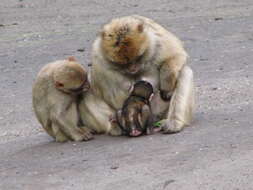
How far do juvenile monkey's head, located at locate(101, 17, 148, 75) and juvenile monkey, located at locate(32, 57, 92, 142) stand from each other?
0.68m

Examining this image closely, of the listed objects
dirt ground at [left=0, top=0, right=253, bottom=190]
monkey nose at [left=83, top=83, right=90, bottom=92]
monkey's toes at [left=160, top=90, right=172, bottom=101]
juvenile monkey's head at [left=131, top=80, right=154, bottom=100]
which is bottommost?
dirt ground at [left=0, top=0, right=253, bottom=190]

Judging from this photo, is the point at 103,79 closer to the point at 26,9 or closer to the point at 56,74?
the point at 56,74

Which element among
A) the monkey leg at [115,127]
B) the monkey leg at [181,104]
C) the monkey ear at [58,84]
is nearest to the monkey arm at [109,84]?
the monkey leg at [115,127]

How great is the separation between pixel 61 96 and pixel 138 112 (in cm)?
104

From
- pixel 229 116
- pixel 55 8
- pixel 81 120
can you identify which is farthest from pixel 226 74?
pixel 55 8

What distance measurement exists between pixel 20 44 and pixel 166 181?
417 inches

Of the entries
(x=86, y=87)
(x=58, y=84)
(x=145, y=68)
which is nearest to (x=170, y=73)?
(x=145, y=68)

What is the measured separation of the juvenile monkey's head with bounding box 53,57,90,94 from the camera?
9.61 m

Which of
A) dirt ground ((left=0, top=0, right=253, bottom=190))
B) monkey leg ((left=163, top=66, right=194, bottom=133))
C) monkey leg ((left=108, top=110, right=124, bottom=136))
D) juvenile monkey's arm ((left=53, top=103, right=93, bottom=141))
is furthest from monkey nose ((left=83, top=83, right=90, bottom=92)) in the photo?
monkey leg ((left=163, top=66, right=194, bottom=133))

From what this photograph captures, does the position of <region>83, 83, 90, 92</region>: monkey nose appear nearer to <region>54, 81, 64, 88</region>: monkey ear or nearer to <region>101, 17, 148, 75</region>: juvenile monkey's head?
<region>54, 81, 64, 88</region>: monkey ear

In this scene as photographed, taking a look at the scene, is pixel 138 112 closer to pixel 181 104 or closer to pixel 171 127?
pixel 171 127

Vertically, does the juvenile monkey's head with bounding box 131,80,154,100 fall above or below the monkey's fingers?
above

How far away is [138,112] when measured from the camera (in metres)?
9.39

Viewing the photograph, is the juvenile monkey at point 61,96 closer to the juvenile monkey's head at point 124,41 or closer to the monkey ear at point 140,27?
the juvenile monkey's head at point 124,41
